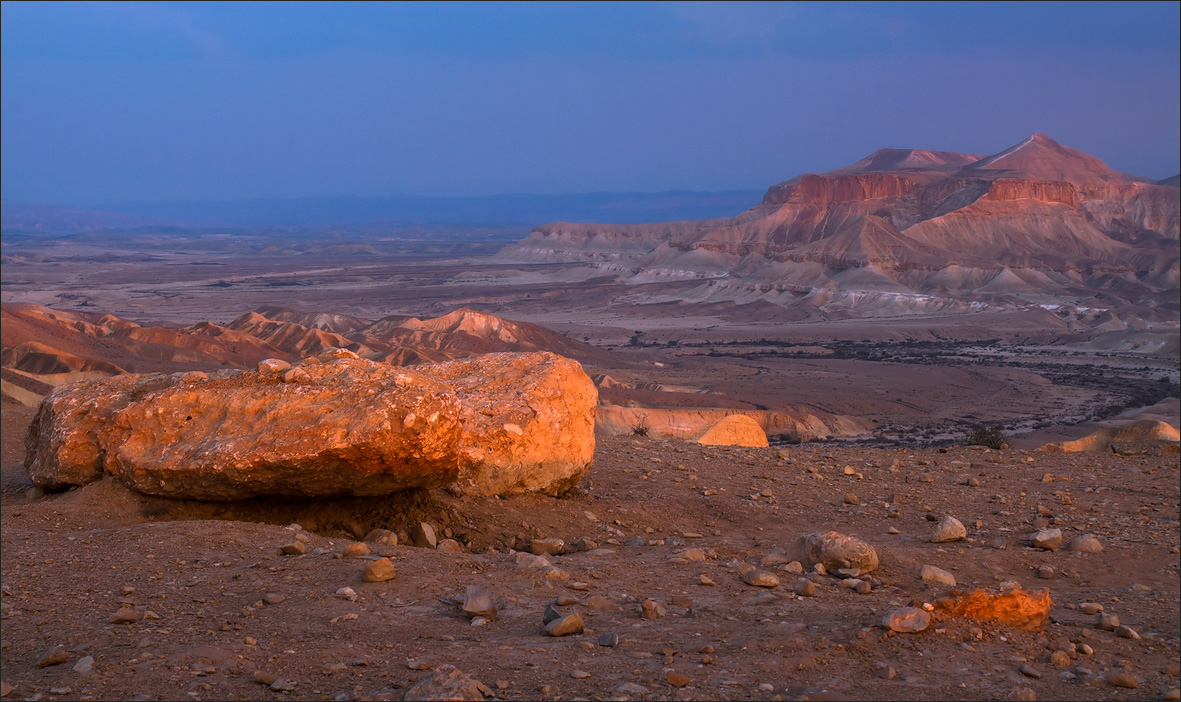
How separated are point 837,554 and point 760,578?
73cm

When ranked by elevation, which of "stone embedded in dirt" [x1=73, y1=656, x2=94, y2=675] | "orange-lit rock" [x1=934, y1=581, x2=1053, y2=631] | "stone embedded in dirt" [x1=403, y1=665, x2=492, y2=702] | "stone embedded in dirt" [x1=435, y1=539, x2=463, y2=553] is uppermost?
→ "stone embedded in dirt" [x1=403, y1=665, x2=492, y2=702]

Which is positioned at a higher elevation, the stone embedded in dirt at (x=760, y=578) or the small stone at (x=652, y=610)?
the small stone at (x=652, y=610)

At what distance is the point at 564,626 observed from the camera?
14.9 feet

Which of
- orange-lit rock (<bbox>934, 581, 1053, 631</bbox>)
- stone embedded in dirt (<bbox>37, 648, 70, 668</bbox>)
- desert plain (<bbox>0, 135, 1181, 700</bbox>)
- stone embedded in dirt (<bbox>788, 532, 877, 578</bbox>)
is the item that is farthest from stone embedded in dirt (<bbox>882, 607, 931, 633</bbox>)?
stone embedded in dirt (<bbox>37, 648, 70, 668</bbox>)

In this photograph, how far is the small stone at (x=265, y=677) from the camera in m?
3.99

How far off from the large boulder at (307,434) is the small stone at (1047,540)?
3638mm

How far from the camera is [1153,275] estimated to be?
93.6m

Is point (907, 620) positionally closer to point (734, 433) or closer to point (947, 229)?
point (734, 433)

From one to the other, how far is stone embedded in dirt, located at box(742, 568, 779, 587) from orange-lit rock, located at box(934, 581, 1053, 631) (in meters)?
1.04

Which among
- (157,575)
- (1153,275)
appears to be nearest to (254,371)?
(157,575)

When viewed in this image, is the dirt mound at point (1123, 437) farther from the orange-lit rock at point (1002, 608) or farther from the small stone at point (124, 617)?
the small stone at point (124, 617)

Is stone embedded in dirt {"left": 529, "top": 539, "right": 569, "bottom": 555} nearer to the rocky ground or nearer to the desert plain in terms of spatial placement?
the desert plain

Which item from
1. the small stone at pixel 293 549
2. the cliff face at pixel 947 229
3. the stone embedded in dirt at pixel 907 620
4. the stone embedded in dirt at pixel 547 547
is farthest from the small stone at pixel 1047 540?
the cliff face at pixel 947 229

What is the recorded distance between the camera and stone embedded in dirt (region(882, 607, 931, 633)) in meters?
4.39
